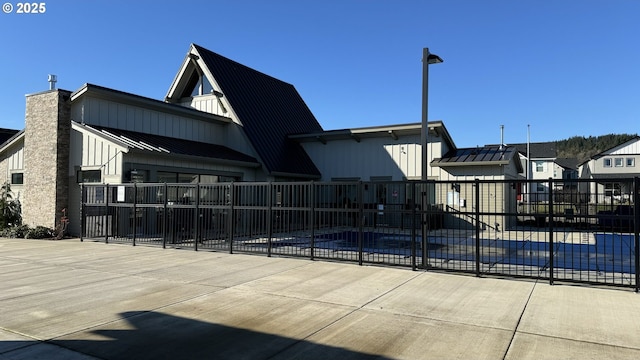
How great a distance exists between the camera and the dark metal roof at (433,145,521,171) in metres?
20.4

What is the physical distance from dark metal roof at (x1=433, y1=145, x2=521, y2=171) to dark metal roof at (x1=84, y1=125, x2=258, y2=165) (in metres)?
9.22

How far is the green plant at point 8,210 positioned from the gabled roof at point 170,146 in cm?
552

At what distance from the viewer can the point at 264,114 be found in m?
25.0

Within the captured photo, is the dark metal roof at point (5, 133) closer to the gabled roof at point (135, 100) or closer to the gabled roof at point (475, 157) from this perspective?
the gabled roof at point (135, 100)

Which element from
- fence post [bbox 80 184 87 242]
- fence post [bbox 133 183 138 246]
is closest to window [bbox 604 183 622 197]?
fence post [bbox 133 183 138 246]

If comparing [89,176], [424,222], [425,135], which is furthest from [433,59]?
[89,176]

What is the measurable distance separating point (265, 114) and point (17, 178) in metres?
12.2

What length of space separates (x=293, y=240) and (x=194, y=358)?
9.62 m

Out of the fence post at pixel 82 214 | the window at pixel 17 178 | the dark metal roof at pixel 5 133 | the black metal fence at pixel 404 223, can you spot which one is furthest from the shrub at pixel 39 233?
the dark metal roof at pixel 5 133

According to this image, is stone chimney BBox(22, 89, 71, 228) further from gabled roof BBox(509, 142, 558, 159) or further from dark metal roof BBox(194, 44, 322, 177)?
gabled roof BBox(509, 142, 558, 159)

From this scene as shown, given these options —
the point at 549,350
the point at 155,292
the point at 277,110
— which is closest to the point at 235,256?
the point at 155,292

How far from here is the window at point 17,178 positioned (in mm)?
19328

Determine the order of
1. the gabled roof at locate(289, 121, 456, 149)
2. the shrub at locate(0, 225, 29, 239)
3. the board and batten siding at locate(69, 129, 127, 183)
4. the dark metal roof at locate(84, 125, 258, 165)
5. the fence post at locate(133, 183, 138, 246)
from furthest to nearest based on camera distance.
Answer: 1. the gabled roof at locate(289, 121, 456, 149)
2. the shrub at locate(0, 225, 29, 239)
3. the dark metal roof at locate(84, 125, 258, 165)
4. the board and batten siding at locate(69, 129, 127, 183)
5. the fence post at locate(133, 183, 138, 246)

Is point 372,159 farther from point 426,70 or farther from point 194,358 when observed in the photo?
point 194,358
